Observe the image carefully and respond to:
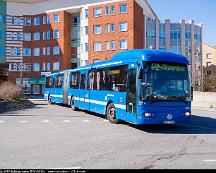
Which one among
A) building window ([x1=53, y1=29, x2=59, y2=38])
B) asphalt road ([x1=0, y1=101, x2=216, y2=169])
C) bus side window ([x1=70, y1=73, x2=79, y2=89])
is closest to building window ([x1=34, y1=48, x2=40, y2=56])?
building window ([x1=53, y1=29, x2=59, y2=38])

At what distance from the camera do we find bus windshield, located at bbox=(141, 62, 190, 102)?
11664 millimetres

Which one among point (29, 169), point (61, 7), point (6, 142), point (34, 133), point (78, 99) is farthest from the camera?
point (61, 7)

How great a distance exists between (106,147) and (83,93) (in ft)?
35.6

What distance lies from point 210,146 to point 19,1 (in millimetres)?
63029

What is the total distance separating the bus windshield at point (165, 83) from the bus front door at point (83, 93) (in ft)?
24.7

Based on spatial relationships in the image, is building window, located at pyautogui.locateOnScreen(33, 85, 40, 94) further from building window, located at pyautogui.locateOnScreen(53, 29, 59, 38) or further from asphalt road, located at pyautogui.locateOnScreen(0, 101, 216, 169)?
asphalt road, located at pyautogui.locateOnScreen(0, 101, 216, 169)

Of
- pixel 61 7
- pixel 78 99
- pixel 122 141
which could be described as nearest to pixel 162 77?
pixel 122 141

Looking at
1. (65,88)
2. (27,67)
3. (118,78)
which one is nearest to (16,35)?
(27,67)

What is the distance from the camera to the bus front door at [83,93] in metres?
19.0

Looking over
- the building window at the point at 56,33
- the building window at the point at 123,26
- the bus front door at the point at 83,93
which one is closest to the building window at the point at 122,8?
the building window at the point at 123,26

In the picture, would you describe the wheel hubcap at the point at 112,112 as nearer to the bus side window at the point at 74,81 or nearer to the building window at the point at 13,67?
the bus side window at the point at 74,81

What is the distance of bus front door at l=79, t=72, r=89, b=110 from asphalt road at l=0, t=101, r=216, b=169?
18.5ft

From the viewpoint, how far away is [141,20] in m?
57.9

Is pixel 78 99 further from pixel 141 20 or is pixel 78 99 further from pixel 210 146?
pixel 141 20
